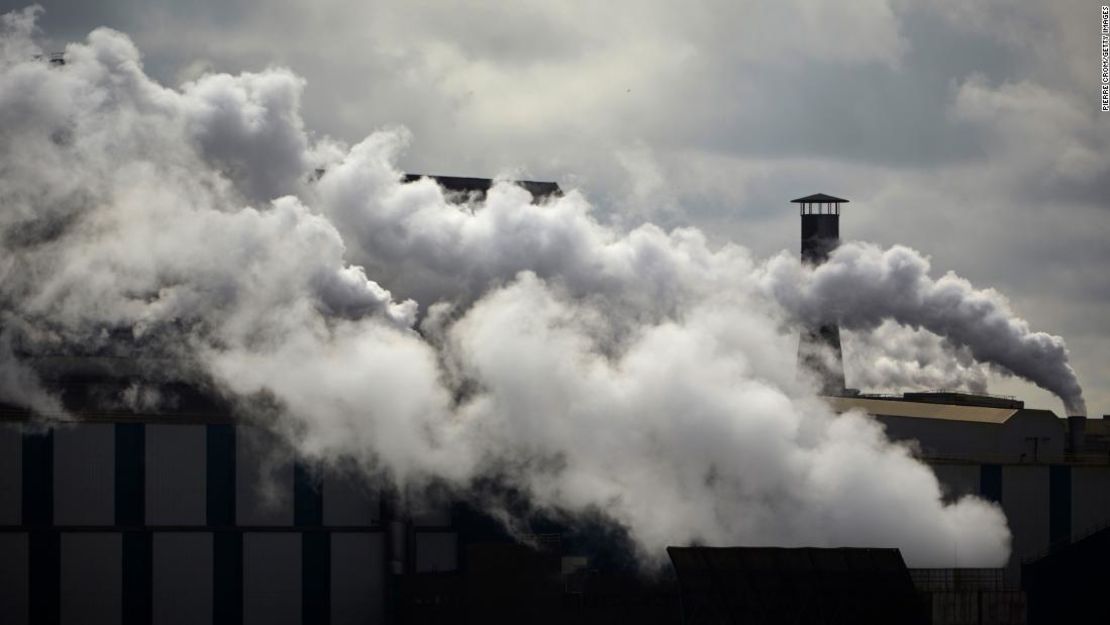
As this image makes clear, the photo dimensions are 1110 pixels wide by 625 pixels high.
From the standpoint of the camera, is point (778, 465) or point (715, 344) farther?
point (715, 344)

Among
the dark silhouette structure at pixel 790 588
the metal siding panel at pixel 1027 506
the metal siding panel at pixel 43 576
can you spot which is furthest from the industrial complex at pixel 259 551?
the metal siding panel at pixel 1027 506

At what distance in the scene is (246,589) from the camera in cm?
5809

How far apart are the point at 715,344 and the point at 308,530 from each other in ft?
47.6

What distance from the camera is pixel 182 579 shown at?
5744 cm

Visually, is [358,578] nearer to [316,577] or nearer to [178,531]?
[316,577]

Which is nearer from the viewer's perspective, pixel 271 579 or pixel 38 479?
pixel 38 479

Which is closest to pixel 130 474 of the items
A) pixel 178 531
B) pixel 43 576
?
pixel 178 531

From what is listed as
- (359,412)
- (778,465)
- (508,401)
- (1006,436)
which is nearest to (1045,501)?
(1006,436)

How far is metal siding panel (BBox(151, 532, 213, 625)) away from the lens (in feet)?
187

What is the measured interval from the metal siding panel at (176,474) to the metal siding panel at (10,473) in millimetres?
3703

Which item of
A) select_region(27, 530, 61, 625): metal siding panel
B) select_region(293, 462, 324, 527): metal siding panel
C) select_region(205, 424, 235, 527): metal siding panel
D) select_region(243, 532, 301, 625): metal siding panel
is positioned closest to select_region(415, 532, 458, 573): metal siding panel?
select_region(293, 462, 324, 527): metal siding panel

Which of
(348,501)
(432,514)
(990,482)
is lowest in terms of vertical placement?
(432,514)

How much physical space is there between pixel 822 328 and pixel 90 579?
34.8 meters

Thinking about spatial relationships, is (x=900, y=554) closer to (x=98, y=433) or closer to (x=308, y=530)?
(x=308, y=530)
